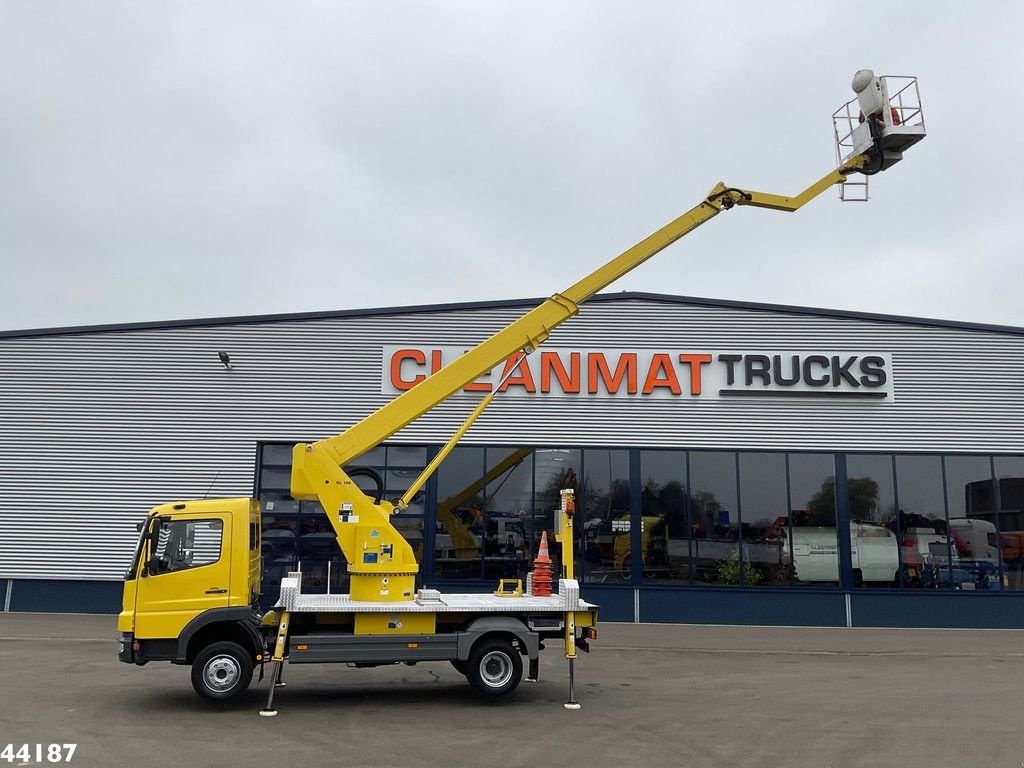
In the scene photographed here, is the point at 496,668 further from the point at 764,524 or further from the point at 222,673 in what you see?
the point at 764,524

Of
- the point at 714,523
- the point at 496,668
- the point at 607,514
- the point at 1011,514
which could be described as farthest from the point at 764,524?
the point at 496,668

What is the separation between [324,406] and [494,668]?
11569 millimetres

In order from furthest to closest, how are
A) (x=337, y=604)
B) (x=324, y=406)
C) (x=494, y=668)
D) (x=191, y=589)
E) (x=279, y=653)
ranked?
(x=324, y=406) < (x=494, y=668) < (x=337, y=604) < (x=191, y=589) < (x=279, y=653)

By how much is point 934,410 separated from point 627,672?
12.3 m

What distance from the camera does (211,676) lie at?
9.98 meters

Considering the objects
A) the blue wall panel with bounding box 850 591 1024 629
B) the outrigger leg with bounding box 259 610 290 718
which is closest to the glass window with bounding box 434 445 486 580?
the blue wall panel with bounding box 850 591 1024 629

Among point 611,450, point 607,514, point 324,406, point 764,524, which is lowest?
point 764,524

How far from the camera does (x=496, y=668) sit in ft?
34.8

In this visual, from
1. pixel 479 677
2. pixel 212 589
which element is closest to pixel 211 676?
pixel 212 589

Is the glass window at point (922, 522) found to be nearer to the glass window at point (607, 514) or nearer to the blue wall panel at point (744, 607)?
the blue wall panel at point (744, 607)

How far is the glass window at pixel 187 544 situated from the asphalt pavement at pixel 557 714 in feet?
5.63

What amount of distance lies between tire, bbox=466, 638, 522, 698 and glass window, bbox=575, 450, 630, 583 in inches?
384

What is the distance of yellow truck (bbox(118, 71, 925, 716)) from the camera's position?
32.8 ft

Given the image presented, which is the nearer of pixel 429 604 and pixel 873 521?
pixel 429 604
